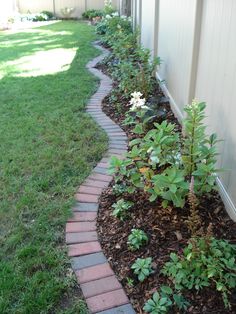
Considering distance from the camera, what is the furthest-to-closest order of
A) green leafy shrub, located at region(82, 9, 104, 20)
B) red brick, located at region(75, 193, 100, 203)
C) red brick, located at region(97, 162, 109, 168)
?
green leafy shrub, located at region(82, 9, 104, 20), red brick, located at region(97, 162, 109, 168), red brick, located at region(75, 193, 100, 203)

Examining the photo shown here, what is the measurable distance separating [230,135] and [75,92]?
10.3 ft

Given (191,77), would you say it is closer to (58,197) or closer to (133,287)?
(58,197)

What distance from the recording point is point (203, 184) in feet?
7.48

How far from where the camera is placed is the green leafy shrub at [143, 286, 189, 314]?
1752 mm

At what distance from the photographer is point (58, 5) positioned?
1714cm

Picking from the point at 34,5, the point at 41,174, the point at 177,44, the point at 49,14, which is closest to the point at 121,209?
the point at 41,174

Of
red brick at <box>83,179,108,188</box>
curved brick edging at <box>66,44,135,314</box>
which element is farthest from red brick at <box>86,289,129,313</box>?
red brick at <box>83,179,108,188</box>

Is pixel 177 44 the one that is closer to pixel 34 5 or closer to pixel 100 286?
pixel 100 286

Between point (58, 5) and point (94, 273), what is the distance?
1702 cm

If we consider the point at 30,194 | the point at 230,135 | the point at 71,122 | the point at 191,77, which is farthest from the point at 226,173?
the point at 71,122

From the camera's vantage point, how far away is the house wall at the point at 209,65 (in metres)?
2.35

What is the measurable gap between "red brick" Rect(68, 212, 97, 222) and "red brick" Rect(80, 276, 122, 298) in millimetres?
568

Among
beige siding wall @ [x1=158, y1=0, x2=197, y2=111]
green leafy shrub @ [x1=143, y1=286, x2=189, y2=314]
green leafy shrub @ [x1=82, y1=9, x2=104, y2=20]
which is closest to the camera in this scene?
green leafy shrub @ [x1=143, y1=286, x2=189, y2=314]

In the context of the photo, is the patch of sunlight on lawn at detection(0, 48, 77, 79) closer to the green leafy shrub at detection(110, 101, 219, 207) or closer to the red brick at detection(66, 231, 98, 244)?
the green leafy shrub at detection(110, 101, 219, 207)
